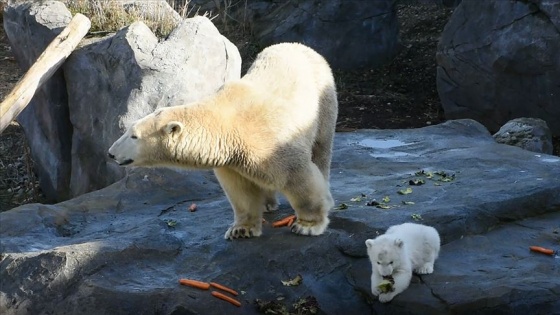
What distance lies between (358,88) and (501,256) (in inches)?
357

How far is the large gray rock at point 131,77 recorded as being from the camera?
9.47 m

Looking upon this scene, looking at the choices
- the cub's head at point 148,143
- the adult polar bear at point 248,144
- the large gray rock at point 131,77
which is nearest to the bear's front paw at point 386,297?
the adult polar bear at point 248,144

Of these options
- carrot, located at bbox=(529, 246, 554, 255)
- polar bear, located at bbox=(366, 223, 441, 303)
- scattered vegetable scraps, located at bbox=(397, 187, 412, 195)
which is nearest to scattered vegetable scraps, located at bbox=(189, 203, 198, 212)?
scattered vegetable scraps, located at bbox=(397, 187, 412, 195)

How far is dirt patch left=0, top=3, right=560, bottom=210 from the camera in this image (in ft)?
40.2

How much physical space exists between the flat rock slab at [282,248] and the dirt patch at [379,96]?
430 cm

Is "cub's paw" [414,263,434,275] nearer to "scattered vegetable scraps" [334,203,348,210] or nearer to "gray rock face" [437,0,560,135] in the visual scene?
"scattered vegetable scraps" [334,203,348,210]

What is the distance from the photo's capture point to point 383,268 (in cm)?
567

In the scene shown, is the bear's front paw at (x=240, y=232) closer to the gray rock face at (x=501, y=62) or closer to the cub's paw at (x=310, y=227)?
the cub's paw at (x=310, y=227)

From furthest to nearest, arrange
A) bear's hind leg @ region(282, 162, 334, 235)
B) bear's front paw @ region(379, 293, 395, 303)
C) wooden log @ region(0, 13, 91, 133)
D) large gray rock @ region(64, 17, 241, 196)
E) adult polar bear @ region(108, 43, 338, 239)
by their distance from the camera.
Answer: large gray rock @ region(64, 17, 241, 196) → wooden log @ region(0, 13, 91, 133) → bear's hind leg @ region(282, 162, 334, 235) → adult polar bear @ region(108, 43, 338, 239) → bear's front paw @ region(379, 293, 395, 303)

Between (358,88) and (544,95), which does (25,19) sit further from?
(544,95)

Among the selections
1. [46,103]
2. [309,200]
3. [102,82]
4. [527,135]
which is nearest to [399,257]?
[309,200]

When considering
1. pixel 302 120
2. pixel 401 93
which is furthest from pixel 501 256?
pixel 401 93

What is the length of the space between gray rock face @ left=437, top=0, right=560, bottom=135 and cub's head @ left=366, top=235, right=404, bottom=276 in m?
7.56

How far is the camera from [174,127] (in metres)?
6.11
